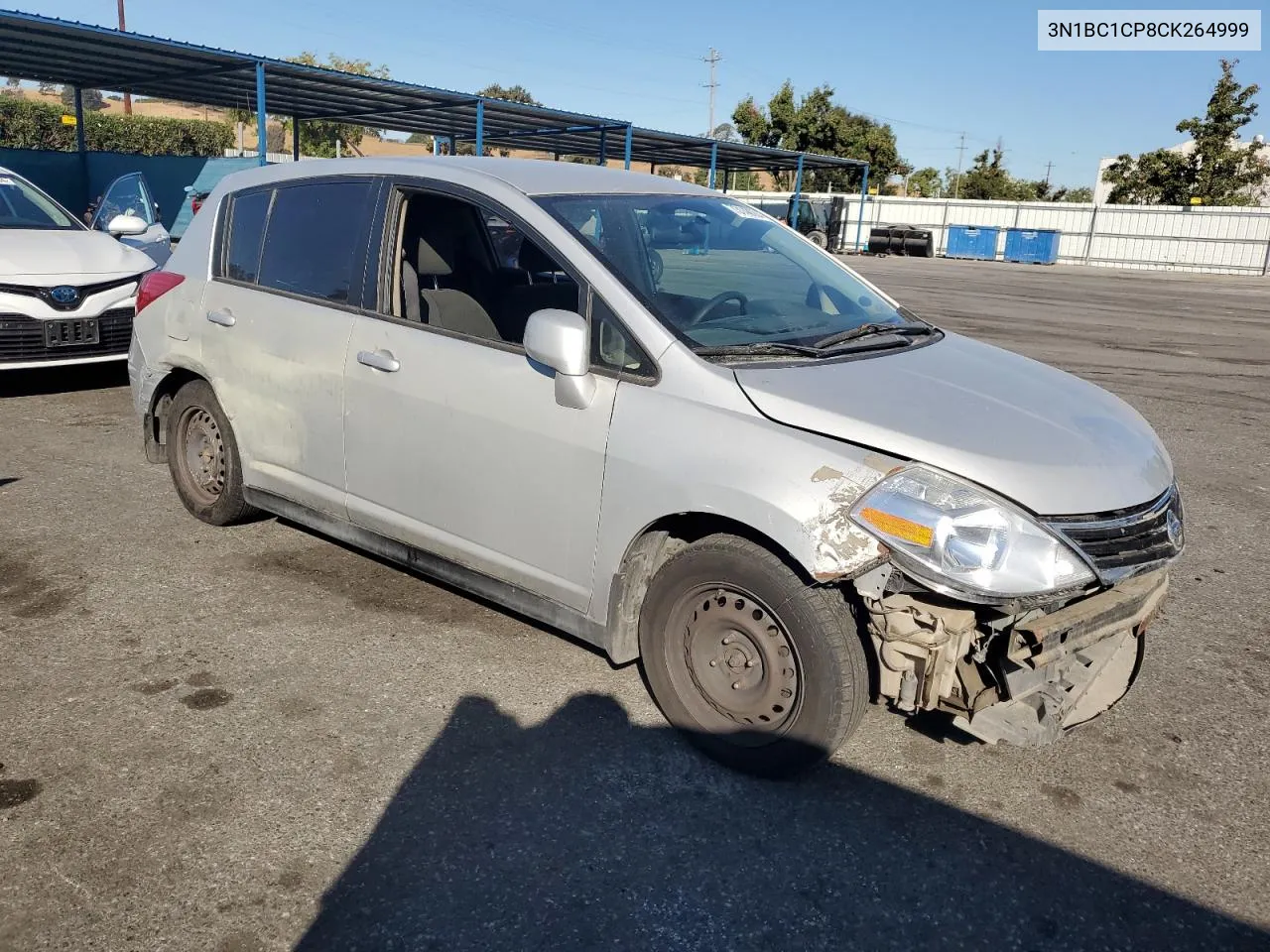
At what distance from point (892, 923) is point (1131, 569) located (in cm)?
122

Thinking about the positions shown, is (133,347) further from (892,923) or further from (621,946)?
(892,923)

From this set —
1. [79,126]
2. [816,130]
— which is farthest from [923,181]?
[79,126]

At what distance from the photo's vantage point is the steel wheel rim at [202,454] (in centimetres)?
491

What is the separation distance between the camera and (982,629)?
278cm

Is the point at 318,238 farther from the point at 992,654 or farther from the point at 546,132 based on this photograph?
the point at 546,132

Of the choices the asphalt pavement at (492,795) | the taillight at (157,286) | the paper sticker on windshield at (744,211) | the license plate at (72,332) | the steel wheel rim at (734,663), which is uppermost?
the paper sticker on windshield at (744,211)

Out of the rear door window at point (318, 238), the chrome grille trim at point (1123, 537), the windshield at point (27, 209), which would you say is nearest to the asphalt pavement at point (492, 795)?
the chrome grille trim at point (1123, 537)

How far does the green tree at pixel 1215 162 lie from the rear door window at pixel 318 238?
169 feet

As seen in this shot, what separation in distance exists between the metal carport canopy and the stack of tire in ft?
50.1

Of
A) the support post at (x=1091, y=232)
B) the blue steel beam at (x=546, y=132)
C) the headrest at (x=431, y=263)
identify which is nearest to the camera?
the headrest at (x=431, y=263)

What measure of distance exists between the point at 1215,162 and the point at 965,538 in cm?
5376

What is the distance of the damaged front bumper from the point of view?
2738 mm

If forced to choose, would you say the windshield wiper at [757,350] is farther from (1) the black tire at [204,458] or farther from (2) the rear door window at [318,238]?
(1) the black tire at [204,458]

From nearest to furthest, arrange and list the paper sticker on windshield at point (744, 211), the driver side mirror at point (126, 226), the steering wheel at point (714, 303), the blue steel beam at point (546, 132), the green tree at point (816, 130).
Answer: the steering wheel at point (714, 303) < the paper sticker on windshield at point (744, 211) < the driver side mirror at point (126, 226) < the blue steel beam at point (546, 132) < the green tree at point (816, 130)
